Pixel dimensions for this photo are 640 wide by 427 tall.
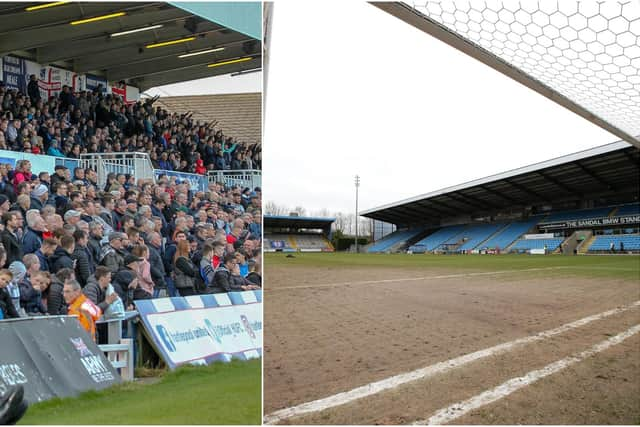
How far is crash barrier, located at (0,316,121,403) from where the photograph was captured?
2.35 m

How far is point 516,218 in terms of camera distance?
29312mm

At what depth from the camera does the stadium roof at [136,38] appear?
2992mm

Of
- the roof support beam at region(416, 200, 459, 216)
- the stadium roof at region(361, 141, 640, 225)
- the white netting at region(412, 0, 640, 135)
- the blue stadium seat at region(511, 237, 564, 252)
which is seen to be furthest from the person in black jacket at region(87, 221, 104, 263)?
the roof support beam at region(416, 200, 459, 216)

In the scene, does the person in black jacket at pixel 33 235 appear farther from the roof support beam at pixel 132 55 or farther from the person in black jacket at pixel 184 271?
the roof support beam at pixel 132 55

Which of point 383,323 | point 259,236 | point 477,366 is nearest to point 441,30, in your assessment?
point 259,236

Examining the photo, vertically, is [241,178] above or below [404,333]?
above

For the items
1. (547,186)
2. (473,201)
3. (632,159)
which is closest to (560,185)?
(547,186)

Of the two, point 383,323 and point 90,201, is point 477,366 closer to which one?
point 383,323

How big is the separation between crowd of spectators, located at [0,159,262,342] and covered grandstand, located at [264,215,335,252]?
68.9ft

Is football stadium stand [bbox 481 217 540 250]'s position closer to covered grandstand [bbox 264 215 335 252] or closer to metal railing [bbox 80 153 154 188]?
covered grandstand [bbox 264 215 335 252]

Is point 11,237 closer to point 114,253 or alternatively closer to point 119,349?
point 114,253

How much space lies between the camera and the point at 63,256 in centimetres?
284

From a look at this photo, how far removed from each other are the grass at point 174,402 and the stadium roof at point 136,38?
75.6 inches

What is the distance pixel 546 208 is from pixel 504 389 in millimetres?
27082
